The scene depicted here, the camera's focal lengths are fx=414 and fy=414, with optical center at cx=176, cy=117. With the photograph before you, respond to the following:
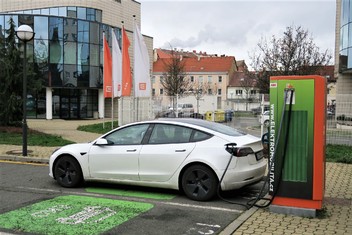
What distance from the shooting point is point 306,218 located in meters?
6.03

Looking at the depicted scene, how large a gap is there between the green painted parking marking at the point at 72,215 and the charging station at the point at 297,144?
7.05 feet

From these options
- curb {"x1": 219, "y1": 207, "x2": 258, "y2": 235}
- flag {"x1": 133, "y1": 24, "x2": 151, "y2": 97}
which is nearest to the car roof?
curb {"x1": 219, "y1": 207, "x2": 258, "y2": 235}

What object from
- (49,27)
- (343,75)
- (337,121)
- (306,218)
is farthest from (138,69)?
(343,75)

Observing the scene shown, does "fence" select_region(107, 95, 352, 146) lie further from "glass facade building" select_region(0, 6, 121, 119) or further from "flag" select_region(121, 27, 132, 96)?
"glass facade building" select_region(0, 6, 121, 119)

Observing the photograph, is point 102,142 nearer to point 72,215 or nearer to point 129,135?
point 129,135

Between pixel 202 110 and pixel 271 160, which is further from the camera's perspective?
pixel 202 110

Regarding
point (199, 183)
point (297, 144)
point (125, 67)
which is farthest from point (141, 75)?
point (297, 144)

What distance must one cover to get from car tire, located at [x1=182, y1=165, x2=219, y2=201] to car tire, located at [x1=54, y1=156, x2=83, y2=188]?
7.55 ft

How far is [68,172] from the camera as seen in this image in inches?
328

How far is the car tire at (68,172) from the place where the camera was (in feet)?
27.0

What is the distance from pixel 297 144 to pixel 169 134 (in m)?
2.40

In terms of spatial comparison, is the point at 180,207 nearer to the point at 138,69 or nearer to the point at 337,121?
the point at 138,69

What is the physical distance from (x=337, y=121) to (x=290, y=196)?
11.7 m

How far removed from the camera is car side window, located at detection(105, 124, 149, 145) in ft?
25.6
